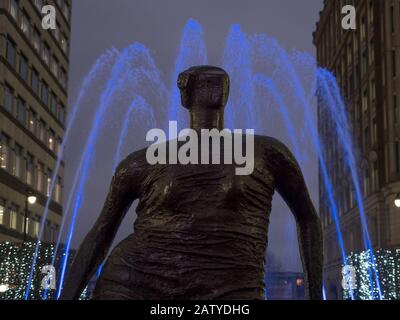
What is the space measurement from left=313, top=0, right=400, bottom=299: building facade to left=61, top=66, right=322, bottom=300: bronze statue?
107ft

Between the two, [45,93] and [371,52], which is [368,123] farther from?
[45,93]

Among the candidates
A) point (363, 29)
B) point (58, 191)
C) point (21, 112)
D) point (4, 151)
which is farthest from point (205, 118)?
point (58, 191)

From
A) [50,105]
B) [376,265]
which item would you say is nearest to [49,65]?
[50,105]

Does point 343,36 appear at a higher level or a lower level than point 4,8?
higher

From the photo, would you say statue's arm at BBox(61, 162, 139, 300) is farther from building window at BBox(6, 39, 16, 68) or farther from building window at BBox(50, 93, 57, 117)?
building window at BBox(50, 93, 57, 117)

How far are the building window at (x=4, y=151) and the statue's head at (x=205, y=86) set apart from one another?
40180 millimetres

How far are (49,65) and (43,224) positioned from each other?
36.5ft

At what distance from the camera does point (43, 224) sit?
2082 inches

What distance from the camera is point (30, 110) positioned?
49562 millimetres

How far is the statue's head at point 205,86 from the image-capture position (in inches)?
118

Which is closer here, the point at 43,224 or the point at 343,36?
the point at 43,224

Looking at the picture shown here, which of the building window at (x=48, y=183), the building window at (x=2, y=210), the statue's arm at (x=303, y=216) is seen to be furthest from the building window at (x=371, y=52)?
the statue's arm at (x=303, y=216)

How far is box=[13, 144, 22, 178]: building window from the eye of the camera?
45.4 metres
